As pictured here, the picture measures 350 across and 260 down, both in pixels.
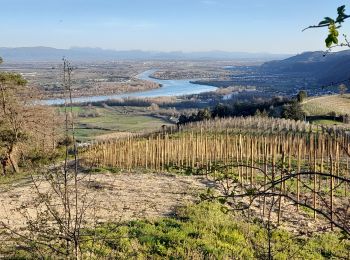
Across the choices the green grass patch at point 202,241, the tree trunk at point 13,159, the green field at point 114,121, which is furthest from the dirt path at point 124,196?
the green field at point 114,121

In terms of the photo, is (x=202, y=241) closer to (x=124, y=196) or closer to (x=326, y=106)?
(x=124, y=196)

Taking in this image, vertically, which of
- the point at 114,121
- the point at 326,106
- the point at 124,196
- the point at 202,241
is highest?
the point at 202,241

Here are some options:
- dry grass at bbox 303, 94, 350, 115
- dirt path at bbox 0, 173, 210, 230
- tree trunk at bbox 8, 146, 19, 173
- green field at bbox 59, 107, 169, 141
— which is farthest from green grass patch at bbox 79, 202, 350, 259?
green field at bbox 59, 107, 169, 141

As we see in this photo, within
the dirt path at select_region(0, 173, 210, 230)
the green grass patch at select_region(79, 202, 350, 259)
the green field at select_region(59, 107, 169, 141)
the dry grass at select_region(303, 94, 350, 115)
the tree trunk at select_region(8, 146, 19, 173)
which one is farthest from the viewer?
the green field at select_region(59, 107, 169, 141)

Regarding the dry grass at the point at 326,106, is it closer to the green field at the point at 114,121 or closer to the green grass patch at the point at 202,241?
the green field at the point at 114,121

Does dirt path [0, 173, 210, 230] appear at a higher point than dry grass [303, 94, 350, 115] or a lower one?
higher

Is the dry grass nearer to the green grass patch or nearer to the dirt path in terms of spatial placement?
the dirt path

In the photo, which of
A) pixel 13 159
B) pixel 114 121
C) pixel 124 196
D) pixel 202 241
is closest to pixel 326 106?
pixel 13 159
